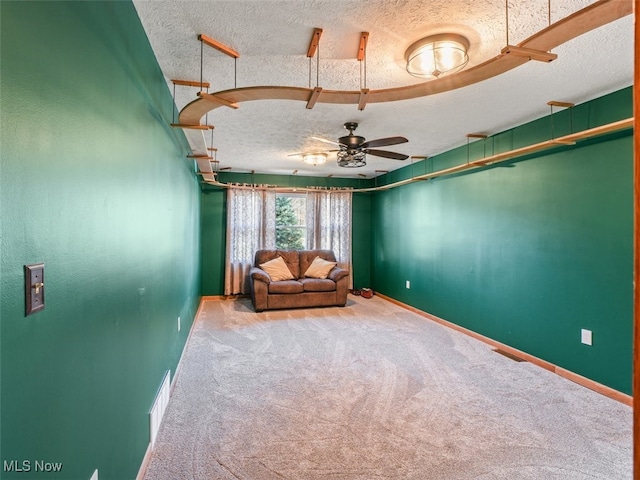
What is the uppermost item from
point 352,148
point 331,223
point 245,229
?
point 352,148

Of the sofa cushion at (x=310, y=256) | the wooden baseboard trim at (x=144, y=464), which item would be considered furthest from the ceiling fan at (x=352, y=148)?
the sofa cushion at (x=310, y=256)

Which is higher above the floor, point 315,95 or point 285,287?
point 315,95

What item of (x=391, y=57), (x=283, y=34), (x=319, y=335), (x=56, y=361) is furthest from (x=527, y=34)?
(x=319, y=335)

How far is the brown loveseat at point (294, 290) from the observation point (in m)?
5.55

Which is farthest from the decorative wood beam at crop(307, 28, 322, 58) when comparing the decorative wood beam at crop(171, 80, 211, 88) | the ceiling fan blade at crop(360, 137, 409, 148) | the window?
the window

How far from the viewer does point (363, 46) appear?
2.08 m

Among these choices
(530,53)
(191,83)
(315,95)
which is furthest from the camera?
(191,83)

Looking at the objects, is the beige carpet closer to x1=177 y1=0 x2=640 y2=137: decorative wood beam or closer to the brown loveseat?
the brown loveseat

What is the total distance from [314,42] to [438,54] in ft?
2.42

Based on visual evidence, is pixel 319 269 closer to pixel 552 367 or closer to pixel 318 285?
pixel 318 285

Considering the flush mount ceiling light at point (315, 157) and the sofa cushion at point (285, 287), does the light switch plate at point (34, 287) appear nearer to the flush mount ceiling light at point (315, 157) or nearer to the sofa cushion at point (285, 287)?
the flush mount ceiling light at point (315, 157)

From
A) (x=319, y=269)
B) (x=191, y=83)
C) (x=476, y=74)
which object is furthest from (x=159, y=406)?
(x=319, y=269)

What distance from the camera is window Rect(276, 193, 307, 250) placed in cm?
718

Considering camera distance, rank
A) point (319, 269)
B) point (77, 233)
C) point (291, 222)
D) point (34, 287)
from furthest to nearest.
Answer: point (291, 222) → point (319, 269) → point (77, 233) → point (34, 287)
